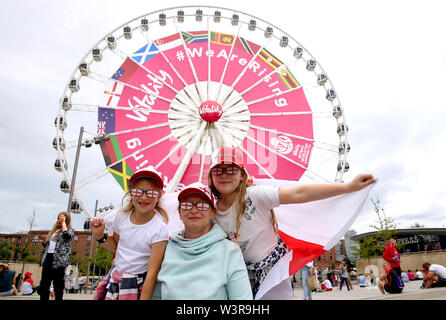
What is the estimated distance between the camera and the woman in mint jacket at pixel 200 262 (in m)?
1.88

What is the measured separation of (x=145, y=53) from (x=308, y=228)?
36.5 ft

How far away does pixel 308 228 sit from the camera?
275 cm

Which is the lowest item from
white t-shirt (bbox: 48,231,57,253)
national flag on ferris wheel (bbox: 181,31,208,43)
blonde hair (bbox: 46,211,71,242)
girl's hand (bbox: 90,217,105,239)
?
girl's hand (bbox: 90,217,105,239)

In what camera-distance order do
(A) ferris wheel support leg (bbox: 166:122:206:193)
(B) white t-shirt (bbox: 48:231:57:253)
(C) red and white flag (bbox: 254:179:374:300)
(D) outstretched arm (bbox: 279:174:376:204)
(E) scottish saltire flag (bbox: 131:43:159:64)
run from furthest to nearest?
(E) scottish saltire flag (bbox: 131:43:159:64) < (A) ferris wheel support leg (bbox: 166:122:206:193) < (B) white t-shirt (bbox: 48:231:57:253) < (C) red and white flag (bbox: 254:179:374:300) < (D) outstretched arm (bbox: 279:174:376:204)

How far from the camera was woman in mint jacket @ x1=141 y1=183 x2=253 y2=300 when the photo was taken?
188 centimetres

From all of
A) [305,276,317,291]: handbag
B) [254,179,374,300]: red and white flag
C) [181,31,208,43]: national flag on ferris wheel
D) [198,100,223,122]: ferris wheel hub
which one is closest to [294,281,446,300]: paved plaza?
[305,276,317,291]: handbag

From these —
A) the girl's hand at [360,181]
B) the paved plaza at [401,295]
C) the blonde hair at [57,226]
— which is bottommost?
the paved plaza at [401,295]

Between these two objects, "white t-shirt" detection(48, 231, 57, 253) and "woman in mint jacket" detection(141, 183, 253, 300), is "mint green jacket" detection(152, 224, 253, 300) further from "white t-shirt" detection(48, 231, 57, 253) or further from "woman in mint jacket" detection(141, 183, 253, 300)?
"white t-shirt" detection(48, 231, 57, 253)

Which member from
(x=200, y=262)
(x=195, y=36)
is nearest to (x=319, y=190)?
(x=200, y=262)

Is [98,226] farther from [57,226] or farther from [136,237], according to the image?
[57,226]

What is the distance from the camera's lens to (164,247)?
2262 mm

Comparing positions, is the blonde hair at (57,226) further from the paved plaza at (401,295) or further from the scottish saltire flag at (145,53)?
the scottish saltire flag at (145,53)

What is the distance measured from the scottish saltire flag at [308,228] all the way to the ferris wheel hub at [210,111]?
8442 millimetres

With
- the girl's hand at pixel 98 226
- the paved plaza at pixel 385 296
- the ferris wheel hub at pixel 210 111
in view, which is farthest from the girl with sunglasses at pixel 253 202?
the ferris wheel hub at pixel 210 111
